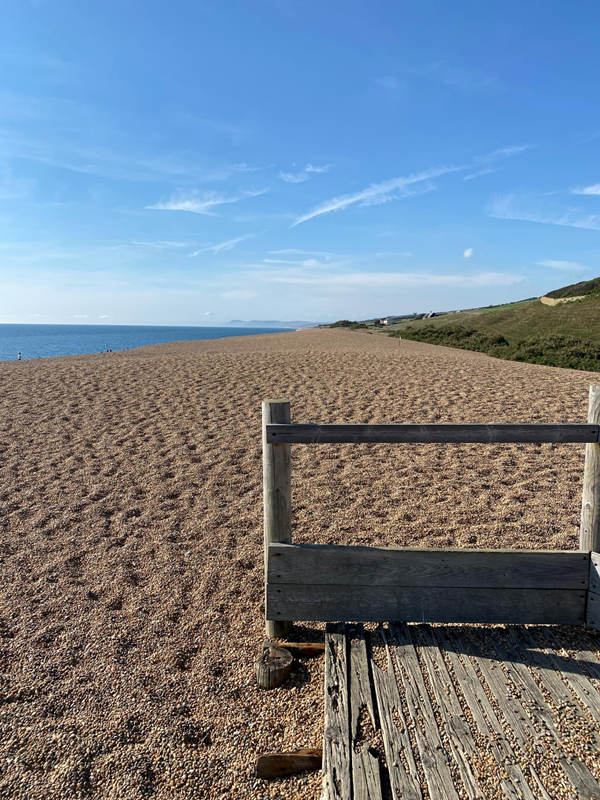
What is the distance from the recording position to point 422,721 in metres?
2.25

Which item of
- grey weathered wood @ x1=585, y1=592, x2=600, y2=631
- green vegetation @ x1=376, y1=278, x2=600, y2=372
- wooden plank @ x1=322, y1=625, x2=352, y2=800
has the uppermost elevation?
green vegetation @ x1=376, y1=278, x2=600, y2=372

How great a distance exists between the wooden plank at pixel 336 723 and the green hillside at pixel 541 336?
15.5 meters

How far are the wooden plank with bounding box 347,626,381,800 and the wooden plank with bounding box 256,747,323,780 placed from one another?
23cm

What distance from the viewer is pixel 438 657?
2652 mm

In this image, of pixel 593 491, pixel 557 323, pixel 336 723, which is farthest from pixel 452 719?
pixel 557 323

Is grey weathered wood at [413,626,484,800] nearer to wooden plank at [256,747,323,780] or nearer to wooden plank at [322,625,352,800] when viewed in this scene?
wooden plank at [322,625,352,800]

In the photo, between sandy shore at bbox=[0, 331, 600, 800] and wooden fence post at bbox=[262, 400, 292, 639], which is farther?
wooden fence post at bbox=[262, 400, 292, 639]

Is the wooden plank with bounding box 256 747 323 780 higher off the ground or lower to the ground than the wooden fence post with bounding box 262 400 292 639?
lower

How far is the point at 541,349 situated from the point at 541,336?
3.44m

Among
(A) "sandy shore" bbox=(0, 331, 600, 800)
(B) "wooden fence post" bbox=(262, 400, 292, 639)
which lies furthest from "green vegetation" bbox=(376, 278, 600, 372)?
(B) "wooden fence post" bbox=(262, 400, 292, 639)

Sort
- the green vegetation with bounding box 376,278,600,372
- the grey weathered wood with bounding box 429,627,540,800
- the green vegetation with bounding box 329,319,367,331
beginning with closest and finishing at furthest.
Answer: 1. the grey weathered wood with bounding box 429,627,540,800
2. the green vegetation with bounding box 376,278,600,372
3. the green vegetation with bounding box 329,319,367,331

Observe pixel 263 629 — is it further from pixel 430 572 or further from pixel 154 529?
pixel 154 529

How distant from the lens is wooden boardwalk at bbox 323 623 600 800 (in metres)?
1.99

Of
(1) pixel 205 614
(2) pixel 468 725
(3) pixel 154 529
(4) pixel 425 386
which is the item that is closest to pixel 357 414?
(4) pixel 425 386
